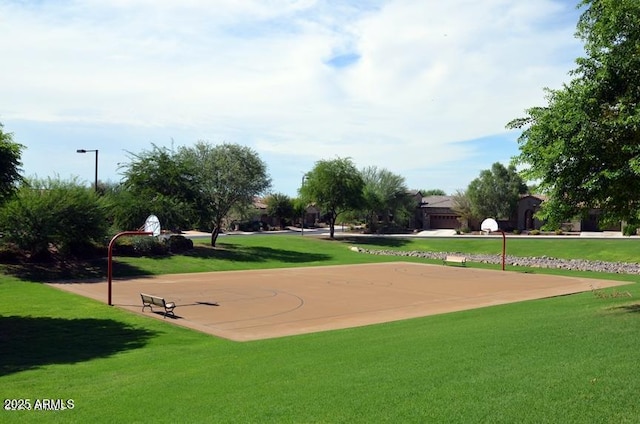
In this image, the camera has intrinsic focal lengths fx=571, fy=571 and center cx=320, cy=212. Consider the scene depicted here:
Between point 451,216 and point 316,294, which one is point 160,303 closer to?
point 316,294

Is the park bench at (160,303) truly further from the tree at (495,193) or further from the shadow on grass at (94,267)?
the tree at (495,193)

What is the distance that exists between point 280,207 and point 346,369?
9385 centimetres

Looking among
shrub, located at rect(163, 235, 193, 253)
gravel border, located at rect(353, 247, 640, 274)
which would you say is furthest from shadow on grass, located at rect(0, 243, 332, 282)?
gravel border, located at rect(353, 247, 640, 274)

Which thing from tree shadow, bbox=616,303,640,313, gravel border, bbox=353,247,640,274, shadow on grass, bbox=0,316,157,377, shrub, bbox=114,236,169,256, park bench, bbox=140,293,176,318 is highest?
shrub, bbox=114,236,169,256

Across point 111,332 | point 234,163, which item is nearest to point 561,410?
point 111,332

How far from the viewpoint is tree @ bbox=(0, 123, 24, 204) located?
789 inches

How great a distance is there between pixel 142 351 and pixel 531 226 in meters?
83.4

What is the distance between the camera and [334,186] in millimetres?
71375

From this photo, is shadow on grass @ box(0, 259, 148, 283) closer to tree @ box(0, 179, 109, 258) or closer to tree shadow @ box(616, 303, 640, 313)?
tree @ box(0, 179, 109, 258)

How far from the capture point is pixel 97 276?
3488 centimetres

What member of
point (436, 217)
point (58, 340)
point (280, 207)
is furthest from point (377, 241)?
point (58, 340)

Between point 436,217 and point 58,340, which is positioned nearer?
point 58,340

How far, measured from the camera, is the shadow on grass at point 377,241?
2635 inches

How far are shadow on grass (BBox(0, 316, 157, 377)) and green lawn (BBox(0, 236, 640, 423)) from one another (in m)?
0.05
